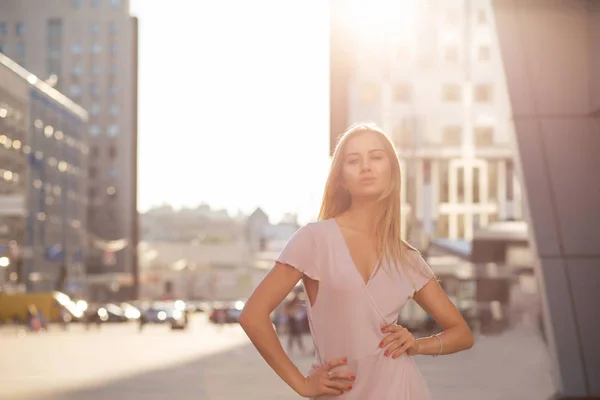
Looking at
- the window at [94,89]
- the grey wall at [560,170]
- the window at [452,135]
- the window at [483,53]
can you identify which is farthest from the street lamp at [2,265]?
the grey wall at [560,170]

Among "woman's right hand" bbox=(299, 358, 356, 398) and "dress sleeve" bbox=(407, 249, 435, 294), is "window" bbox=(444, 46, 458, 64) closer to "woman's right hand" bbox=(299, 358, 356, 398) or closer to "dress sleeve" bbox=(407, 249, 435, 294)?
"dress sleeve" bbox=(407, 249, 435, 294)

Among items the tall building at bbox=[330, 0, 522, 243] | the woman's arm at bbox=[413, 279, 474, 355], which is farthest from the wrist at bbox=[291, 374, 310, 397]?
the tall building at bbox=[330, 0, 522, 243]

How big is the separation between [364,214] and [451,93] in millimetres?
65167

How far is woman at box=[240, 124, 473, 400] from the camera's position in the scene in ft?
11.1

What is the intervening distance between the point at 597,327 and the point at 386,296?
10860 millimetres

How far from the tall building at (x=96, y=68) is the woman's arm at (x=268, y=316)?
12042 centimetres

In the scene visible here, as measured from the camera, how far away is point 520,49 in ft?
45.1

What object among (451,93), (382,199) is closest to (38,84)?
(451,93)

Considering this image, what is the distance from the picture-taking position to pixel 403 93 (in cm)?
6669

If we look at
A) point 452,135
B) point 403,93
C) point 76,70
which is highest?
point 76,70

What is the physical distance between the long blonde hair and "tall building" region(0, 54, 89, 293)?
3009 inches

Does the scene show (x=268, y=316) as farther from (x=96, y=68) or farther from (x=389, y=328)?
(x=96, y=68)

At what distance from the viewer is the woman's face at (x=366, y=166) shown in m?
3.52

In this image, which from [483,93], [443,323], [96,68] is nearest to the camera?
[443,323]
